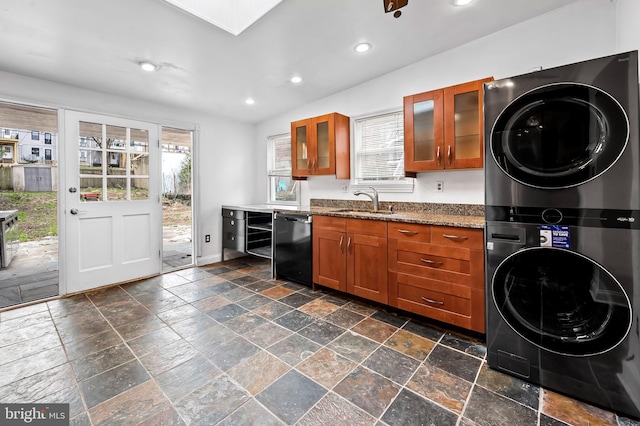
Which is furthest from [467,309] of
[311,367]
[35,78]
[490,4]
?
[35,78]

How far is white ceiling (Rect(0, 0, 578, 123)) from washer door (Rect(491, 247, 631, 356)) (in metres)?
1.84

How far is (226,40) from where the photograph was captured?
2.38 meters

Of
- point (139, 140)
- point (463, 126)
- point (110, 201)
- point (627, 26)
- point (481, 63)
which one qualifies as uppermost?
point (481, 63)

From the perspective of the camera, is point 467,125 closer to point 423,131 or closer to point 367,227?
point 423,131

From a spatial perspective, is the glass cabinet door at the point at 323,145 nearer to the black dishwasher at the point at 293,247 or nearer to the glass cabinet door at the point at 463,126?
the black dishwasher at the point at 293,247

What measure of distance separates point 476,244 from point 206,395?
1.98 meters

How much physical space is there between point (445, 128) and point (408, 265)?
1.24m

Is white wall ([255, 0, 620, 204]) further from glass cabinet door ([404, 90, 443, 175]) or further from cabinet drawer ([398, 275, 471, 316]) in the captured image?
cabinet drawer ([398, 275, 471, 316])

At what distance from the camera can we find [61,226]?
10.3 feet

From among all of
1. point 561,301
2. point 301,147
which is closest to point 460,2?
point 561,301

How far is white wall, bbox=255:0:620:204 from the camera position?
6.82ft

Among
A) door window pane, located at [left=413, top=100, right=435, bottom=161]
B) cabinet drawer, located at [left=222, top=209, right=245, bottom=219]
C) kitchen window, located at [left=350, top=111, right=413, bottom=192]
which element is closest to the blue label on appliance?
door window pane, located at [left=413, top=100, right=435, bottom=161]

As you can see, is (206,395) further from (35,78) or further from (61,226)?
(35,78)

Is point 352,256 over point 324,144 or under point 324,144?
under
